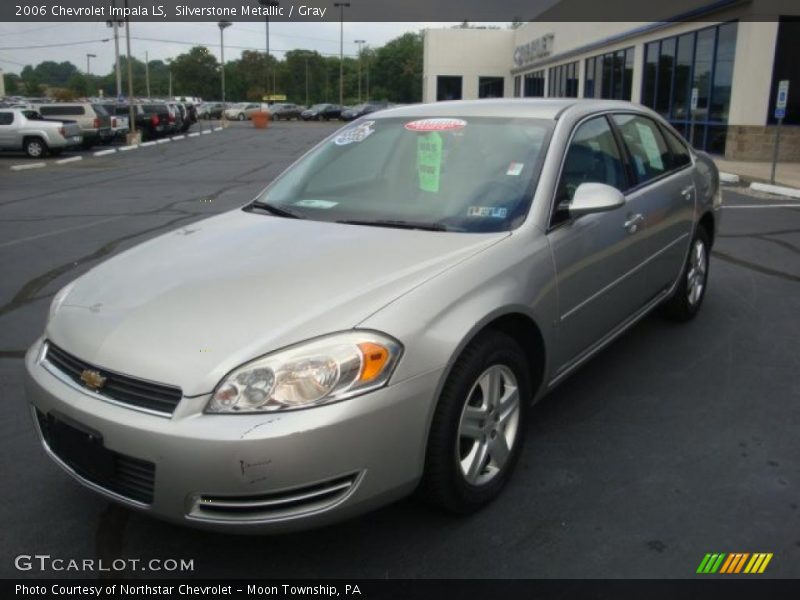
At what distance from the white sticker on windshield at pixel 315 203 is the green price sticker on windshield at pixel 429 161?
1.51 feet

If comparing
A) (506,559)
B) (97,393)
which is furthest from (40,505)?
(506,559)

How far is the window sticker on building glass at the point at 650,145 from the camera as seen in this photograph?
179 inches

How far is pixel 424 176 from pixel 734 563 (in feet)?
6.96

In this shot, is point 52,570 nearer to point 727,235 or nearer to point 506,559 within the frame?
point 506,559

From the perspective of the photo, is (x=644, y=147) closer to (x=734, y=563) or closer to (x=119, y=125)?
(x=734, y=563)

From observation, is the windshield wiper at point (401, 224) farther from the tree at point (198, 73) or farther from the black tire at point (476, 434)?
the tree at point (198, 73)

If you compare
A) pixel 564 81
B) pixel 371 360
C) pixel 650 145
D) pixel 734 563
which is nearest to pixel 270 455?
pixel 371 360

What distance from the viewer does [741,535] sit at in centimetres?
275

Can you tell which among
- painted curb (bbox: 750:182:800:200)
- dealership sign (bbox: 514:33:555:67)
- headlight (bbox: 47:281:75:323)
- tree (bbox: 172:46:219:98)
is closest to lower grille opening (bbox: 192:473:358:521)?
headlight (bbox: 47:281:75:323)

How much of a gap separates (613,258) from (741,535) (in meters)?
1.50

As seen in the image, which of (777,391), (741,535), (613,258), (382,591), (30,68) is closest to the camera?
(382,591)

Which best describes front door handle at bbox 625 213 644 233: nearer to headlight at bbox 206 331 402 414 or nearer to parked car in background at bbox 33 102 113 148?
headlight at bbox 206 331 402 414

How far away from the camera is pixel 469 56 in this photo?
154ft

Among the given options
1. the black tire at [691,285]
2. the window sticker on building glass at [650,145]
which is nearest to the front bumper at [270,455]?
the window sticker on building glass at [650,145]
